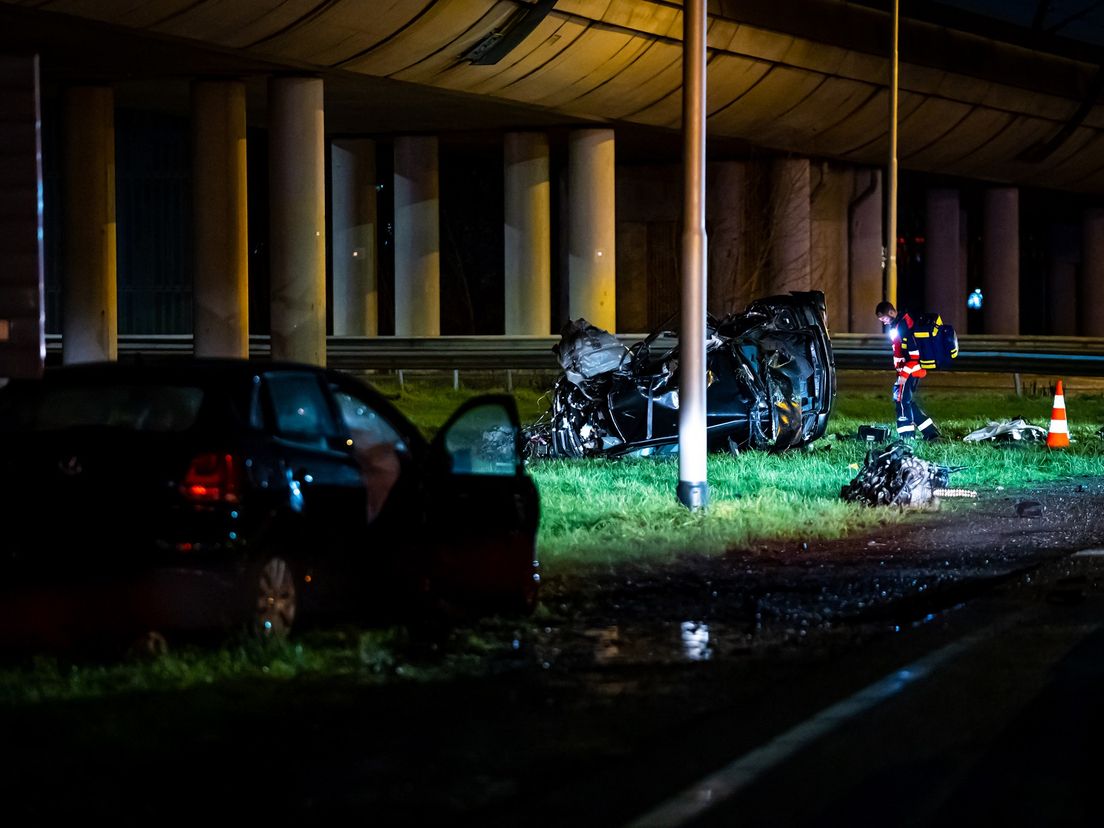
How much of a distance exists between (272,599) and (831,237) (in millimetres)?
40816

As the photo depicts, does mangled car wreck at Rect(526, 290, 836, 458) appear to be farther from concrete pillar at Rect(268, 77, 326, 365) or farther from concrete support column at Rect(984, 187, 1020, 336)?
concrete support column at Rect(984, 187, 1020, 336)

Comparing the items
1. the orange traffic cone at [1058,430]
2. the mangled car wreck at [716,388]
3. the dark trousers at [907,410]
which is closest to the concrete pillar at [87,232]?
the mangled car wreck at [716,388]

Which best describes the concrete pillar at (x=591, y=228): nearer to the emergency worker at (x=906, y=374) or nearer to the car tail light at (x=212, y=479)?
the emergency worker at (x=906, y=374)

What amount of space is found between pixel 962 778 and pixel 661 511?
7823 mm

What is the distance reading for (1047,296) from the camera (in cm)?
7369

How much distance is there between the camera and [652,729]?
7.02 meters

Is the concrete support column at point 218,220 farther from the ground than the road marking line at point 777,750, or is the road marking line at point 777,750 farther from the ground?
the concrete support column at point 218,220

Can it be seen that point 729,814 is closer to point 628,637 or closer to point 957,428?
point 628,637

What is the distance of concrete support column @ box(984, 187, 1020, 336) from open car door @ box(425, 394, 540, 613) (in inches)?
1843

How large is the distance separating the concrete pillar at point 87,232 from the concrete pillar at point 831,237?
20823 millimetres

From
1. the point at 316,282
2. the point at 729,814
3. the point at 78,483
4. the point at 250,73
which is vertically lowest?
the point at 729,814

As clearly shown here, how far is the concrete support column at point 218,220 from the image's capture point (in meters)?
29.4

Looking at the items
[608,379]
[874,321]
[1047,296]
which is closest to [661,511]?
[608,379]

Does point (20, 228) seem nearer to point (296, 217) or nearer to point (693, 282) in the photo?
point (693, 282)
